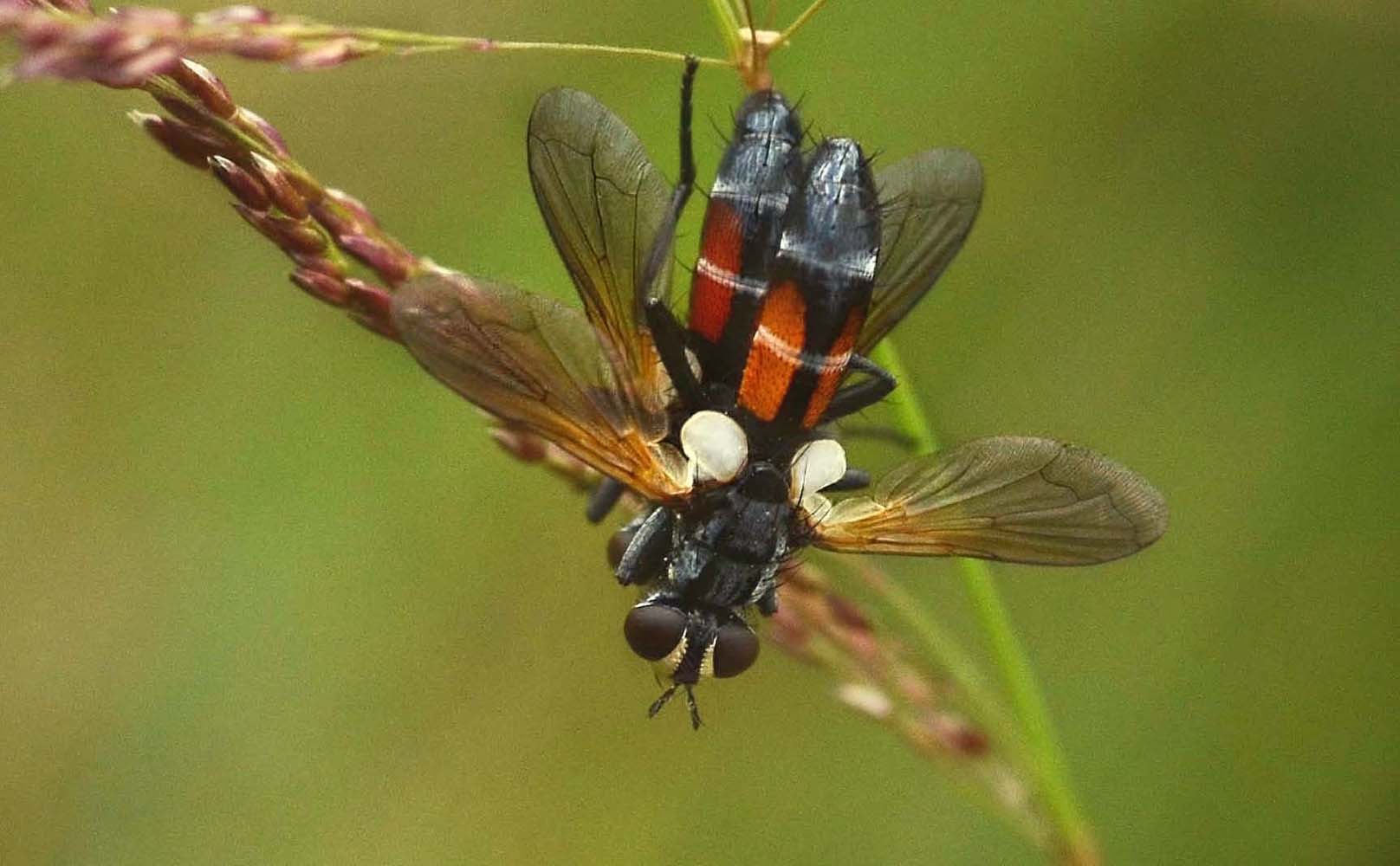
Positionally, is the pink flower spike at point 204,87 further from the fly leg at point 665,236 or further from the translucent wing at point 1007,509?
the translucent wing at point 1007,509

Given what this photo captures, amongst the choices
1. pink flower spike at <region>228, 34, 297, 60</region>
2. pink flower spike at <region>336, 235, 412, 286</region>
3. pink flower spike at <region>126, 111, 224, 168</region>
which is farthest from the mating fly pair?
pink flower spike at <region>228, 34, 297, 60</region>

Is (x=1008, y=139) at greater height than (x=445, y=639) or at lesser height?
greater

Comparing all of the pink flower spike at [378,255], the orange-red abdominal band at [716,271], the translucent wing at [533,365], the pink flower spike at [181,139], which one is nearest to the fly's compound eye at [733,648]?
the translucent wing at [533,365]

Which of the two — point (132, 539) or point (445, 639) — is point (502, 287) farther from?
point (132, 539)

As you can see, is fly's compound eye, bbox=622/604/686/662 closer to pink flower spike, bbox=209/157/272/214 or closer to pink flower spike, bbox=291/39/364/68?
pink flower spike, bbox=209/157/272/214

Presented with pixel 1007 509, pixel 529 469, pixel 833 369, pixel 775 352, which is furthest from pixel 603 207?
pixel 529 469

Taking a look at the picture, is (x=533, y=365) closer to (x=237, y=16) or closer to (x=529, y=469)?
(x=237, y=16)

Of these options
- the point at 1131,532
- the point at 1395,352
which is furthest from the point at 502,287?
the point at 1395,352
